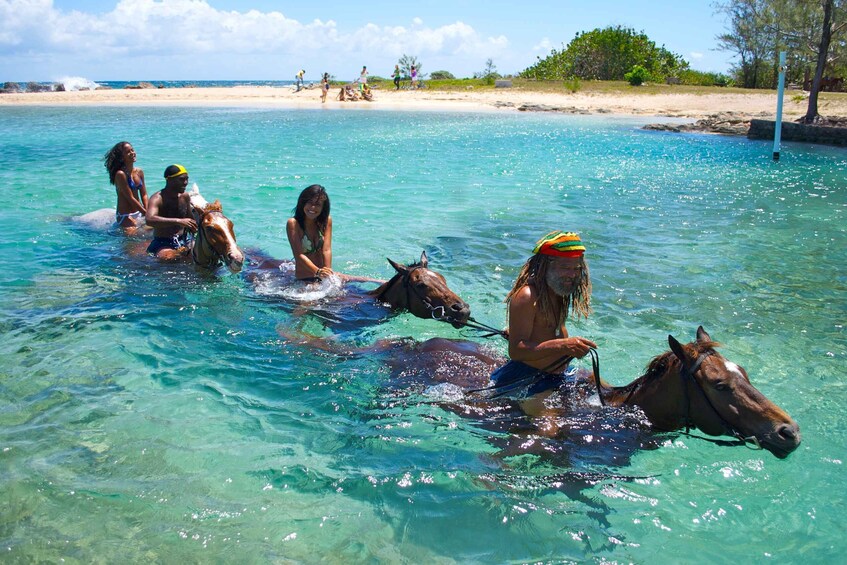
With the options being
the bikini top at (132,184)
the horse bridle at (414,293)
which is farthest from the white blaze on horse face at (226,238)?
the bikini top at (132,184)

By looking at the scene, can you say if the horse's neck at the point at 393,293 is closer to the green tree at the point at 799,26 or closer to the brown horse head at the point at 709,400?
the brown horse head at the point at 709,400

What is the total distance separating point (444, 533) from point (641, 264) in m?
7.36

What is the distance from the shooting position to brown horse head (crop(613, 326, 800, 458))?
3826mm

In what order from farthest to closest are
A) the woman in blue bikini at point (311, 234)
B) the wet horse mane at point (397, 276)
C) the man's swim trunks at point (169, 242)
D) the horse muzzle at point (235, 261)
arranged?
1. the man's swim trunks at point (169, 242)
2. the woman in blue bikini at point (311, 234)
3. the horse muzzle at point (235, 261)
4. the wet horse mane at point (397, 276)

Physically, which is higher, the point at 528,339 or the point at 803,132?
the point at 803,132

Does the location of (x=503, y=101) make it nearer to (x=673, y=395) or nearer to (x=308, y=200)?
(x=308, y=200)

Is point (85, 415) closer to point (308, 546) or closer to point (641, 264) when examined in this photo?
point (308, 546)

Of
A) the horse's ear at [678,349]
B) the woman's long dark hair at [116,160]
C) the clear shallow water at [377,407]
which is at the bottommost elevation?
the clear shallow water at [377,407]

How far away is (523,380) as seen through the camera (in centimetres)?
495

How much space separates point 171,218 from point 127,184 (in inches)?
82.1

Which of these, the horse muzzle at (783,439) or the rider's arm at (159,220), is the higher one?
the rider's arm at (159,220)

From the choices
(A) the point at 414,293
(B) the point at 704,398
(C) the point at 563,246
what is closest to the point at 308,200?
(A) the point at 414,293

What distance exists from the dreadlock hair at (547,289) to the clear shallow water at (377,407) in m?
0.94

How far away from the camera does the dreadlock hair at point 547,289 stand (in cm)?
465
